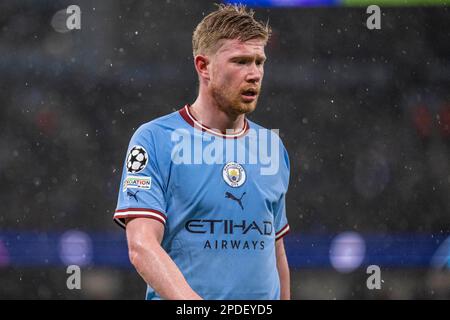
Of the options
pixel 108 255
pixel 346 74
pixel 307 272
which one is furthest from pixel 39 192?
pixel 346 74

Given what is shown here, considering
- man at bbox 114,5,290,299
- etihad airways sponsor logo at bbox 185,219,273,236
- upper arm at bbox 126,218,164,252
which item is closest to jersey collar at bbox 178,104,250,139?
man at bbox 114,5,290,299

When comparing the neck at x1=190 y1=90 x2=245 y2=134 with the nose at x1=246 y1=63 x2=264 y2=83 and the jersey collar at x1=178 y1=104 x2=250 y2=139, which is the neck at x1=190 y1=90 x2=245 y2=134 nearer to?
the jersey collar at x1=178 y1=104 x2=250 y2=139

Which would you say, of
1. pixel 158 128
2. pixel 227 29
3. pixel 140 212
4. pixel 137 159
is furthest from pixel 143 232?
pixel 227 29

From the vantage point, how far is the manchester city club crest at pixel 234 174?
121 inches

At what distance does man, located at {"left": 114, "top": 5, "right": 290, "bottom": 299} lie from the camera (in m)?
2.96

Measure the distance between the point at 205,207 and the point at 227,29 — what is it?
671 millimetres

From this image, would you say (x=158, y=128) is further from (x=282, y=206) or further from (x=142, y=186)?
(x=282, y=206)

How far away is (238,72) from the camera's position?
3096 mm
